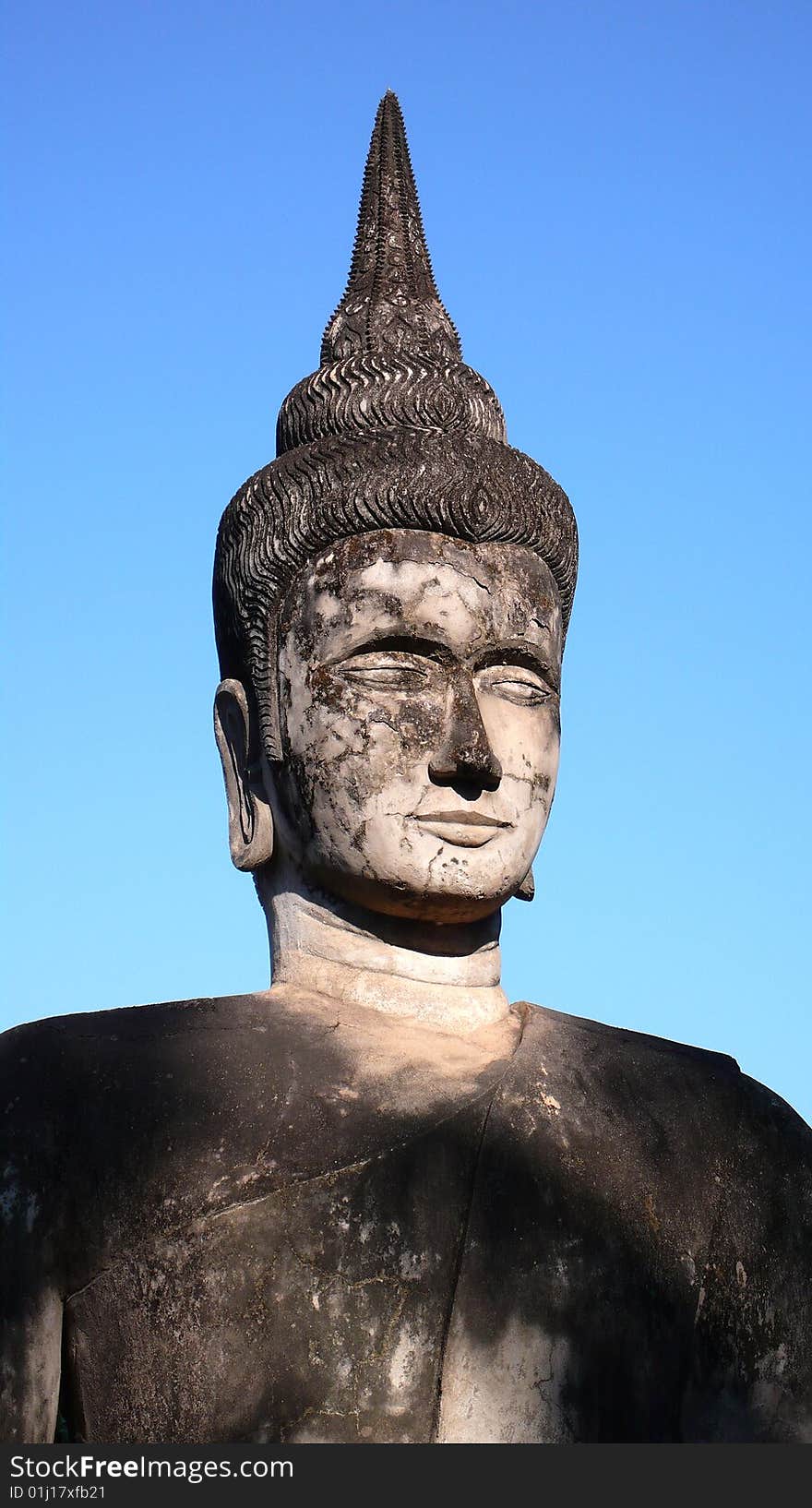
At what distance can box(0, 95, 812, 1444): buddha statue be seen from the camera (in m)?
6.38

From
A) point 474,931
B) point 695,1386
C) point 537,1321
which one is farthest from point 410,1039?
point 695,1386

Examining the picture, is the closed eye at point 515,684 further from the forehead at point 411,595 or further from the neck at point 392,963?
the neck at point 392,963

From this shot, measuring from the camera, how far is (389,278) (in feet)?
26.9

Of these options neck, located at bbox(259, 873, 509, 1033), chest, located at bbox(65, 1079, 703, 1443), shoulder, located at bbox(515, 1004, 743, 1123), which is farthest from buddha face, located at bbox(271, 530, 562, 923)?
chest, located at bbox(65, 1079, 703, 1443)

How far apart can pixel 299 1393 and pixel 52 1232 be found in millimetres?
913

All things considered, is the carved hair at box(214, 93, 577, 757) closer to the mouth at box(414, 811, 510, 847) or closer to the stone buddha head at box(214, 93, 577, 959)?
the stone buddha head at box(214, 93, 577, 959)

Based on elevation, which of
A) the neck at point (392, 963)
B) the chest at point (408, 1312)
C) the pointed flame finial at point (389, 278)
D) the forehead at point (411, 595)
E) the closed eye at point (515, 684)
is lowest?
the chest at point (408, 1312)

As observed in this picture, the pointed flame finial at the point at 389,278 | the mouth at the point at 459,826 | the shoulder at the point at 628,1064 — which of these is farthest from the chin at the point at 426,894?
the pointed flame finial at the point at 389,278

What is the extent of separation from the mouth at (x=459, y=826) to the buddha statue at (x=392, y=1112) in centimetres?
1

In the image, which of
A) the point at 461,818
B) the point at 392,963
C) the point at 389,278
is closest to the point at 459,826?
the point at 461,818

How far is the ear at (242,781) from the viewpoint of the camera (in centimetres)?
754

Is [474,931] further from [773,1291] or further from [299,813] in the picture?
[773,1291]

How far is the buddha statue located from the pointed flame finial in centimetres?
5

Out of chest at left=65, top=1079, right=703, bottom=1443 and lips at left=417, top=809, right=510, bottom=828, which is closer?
chest at left=65, top=1079, right=703, bottom=1443
